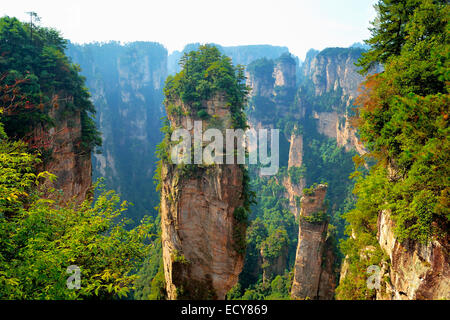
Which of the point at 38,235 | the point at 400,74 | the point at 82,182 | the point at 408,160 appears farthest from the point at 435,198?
the point at 82,182

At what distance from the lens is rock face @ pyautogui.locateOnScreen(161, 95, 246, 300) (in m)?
15.6

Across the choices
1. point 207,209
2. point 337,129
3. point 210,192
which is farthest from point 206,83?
point 337,129

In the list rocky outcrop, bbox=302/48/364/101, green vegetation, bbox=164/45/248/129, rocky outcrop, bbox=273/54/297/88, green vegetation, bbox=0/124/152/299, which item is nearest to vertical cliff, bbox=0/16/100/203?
green vegetation, bbox=164/45/248/129

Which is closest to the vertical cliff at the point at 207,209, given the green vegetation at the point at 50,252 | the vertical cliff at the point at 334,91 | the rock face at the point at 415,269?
the green vegetation at the point at 50,252

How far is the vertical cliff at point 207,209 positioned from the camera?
15.6 m

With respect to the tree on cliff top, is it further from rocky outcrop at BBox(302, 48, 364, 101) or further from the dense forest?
rocky outcrop at BBox(302, 48, 364, 101)

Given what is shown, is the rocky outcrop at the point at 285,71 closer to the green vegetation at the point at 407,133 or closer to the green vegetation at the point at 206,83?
the green vegetation at the point at 206,83

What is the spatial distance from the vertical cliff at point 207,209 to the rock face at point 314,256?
7485 mm

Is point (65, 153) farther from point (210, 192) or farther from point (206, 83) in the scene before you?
point (206, 83)

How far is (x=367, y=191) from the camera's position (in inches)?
322

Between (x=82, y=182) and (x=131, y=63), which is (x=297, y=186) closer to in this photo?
(x=82, y=182)

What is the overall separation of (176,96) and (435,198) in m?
15.2

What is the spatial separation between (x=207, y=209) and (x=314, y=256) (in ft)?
36.4

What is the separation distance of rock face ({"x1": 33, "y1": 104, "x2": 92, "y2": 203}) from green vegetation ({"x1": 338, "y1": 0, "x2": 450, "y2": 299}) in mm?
13467
